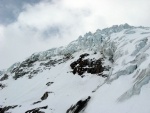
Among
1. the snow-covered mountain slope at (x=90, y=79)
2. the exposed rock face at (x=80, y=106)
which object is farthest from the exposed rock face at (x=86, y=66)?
the exposed rock face at (x=80, y=106)

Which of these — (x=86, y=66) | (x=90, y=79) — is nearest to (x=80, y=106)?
(x=90, y=79)

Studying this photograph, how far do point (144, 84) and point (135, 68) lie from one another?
9.66 m

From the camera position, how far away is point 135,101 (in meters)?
28.6

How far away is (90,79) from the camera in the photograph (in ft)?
210

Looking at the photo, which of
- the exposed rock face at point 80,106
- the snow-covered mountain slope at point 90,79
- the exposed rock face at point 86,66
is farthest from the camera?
the exposed rock face at point 86,66

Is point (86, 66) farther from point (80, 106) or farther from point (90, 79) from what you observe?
point (80, 106)

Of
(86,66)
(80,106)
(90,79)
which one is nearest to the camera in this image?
(80,106)

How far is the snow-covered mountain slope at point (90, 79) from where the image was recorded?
33000mm

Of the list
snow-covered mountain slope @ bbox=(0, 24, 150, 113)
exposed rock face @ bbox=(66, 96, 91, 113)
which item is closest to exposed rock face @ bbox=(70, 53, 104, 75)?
snow-covered mountain slope @ bbox=(0, 24, 150, 113)

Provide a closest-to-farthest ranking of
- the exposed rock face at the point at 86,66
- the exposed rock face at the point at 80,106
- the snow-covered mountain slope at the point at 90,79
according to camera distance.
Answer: the snow-covered mountain slope at the point at 90,79, the exposed rock face at the point at 80,106, the exposed rock face at the point at 86,66

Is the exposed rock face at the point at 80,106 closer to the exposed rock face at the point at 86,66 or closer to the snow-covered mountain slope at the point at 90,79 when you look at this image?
the snow-covered mountain slope at the point at 90,79

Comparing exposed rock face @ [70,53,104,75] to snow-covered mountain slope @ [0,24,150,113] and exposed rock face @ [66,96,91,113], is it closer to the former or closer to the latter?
snow-covered mountain slope @ [0,24,150,113]

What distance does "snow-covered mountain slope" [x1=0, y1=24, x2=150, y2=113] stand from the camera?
33.0 meters

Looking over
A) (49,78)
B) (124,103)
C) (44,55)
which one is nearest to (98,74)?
(49,78)
